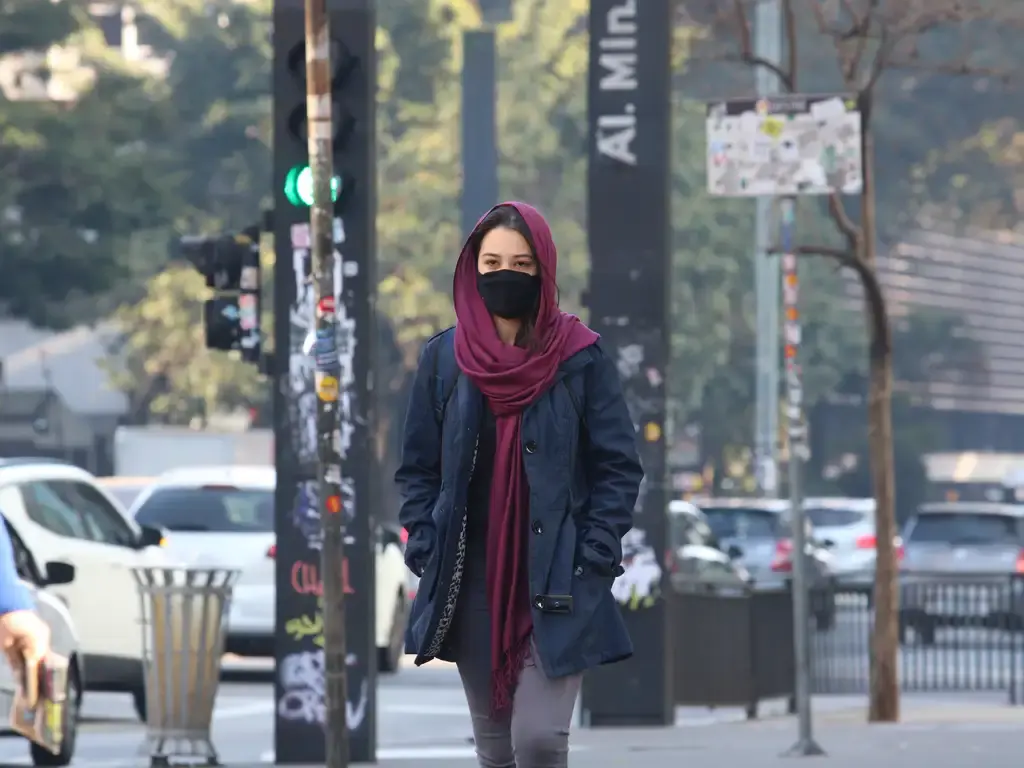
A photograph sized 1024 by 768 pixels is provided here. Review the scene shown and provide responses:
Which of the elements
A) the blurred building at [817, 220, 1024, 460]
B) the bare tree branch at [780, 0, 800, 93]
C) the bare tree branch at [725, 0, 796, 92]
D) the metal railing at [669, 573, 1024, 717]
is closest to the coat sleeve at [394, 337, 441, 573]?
the metal railing at [669, 573, 1024, 717]

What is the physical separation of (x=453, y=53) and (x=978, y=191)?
14888 millimetres

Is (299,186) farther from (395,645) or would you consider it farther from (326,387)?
(395,645)

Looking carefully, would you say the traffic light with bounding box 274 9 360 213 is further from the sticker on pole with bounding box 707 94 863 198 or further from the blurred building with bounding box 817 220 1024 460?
the blurred building with bounding box 817 220 1024 460

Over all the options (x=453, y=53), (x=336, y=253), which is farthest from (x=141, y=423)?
(x=336, y=253)

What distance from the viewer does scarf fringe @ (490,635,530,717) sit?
253 inches

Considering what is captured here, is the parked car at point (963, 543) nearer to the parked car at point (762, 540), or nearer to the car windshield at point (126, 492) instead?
the parked car at point (762, 540)

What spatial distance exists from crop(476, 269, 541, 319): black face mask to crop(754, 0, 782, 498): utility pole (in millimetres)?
26913

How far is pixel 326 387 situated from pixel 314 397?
1799 mm

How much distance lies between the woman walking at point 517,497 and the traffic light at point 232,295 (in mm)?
6809

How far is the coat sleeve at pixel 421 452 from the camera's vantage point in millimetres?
6555

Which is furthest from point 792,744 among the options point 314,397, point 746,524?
point 746,524

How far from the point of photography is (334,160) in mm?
12008

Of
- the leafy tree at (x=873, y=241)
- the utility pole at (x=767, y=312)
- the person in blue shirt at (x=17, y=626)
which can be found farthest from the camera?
the utility pole at (x=767, y=312)

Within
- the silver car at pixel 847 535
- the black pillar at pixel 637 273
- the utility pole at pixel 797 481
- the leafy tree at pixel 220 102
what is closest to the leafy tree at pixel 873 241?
the black pillar at pixel 637 273
